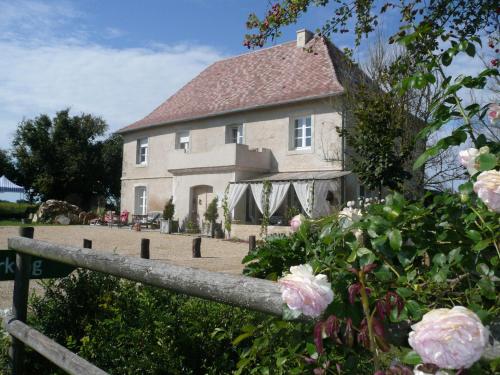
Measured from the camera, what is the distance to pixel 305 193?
17.9 m

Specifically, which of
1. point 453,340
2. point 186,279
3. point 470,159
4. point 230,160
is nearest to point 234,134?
point 230,160

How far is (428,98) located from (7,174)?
102 ft

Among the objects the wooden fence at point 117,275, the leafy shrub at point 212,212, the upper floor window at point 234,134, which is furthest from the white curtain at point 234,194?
the wooden fence at point 117,275

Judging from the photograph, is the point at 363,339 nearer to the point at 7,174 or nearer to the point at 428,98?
the point at 428,98

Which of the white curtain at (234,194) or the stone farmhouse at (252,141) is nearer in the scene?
the stone farmhouse at (252,141)

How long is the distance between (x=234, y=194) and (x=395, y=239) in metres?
18.9

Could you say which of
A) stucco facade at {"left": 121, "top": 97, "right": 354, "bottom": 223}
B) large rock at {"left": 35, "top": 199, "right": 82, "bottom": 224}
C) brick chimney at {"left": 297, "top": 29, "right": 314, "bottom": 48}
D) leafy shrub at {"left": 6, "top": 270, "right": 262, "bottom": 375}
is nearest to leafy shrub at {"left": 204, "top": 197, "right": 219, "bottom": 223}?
stucco facade at {"left": 121, "top": 97, "right": 354, "bottom": 223}

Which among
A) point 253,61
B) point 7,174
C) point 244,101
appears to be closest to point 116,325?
point 244,101

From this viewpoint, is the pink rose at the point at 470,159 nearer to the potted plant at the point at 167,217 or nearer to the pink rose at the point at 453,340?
the pink rose at the point at 453,340

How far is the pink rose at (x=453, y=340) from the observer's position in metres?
0.89

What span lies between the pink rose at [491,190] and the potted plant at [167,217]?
21.3m

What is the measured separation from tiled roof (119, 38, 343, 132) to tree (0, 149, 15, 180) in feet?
45.8

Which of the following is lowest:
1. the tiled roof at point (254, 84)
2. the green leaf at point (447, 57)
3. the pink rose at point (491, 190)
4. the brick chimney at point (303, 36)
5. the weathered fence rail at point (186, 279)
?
the weathered fence rail at point (186, 279)

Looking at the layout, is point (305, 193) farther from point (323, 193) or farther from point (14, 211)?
point (14, 211)
